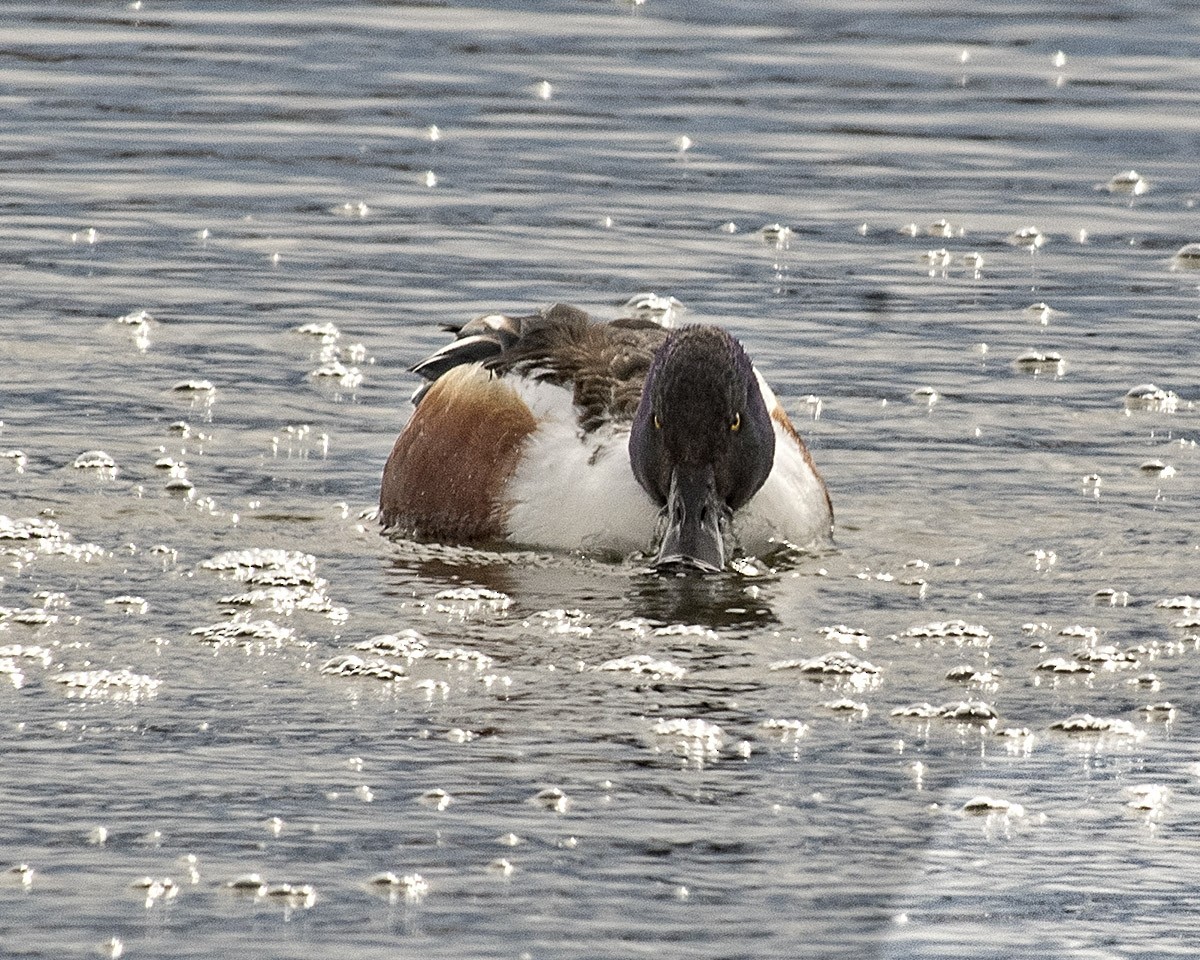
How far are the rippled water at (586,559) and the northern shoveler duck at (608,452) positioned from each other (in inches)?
6.3

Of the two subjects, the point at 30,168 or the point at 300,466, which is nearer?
the point at 300,466

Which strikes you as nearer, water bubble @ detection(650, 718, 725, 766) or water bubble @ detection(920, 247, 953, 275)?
water bubble @ detection(650, 718, 725, 766)

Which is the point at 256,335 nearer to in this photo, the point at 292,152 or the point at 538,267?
the point at 538,267

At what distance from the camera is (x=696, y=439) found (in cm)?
896

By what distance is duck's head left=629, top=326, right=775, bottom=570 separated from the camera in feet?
29.3

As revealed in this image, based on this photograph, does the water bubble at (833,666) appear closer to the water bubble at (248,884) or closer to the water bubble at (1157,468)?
the water bubble at (248,884)

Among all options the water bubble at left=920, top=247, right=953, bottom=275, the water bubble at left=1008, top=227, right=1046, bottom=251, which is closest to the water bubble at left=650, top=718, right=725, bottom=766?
the water bubble at left=920, top=247, right=953, bottom=275

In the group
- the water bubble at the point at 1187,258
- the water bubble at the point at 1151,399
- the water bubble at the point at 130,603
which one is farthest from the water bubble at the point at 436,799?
the water bubble at the point at 1187,258

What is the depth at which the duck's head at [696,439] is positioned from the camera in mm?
8945

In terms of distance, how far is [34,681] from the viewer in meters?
7.34

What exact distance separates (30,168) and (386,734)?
28.7 feet

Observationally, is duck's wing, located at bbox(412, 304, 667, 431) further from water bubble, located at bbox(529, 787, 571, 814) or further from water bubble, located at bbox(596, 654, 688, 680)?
water bubble, located at bbox(529, 787, 571, 814)

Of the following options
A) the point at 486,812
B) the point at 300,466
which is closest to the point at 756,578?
the point at 300,466

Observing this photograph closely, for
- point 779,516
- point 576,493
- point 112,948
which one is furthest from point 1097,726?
point 112,948
